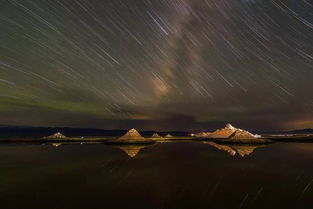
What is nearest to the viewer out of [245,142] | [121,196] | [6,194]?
[121,196]

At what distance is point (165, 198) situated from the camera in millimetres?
13555

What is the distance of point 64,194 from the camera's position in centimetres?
1491

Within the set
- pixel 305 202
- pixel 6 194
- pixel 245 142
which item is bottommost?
pixel 305 202

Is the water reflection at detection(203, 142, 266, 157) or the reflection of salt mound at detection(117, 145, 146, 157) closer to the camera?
the water reflection at detection(203, 142, 266, 157)

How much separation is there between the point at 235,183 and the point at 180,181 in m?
3.65

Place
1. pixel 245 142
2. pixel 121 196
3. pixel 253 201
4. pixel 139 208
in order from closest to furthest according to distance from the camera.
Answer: pixel 139 208, pixel 253 201, pixel 121 196, pixel 245 142

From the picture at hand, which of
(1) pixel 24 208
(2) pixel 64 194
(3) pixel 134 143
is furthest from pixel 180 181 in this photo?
(3) pixel 134 143

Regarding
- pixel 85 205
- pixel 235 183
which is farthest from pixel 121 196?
pixel 235 183

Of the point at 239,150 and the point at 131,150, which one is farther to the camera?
the point at 131,150

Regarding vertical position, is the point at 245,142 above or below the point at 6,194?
above

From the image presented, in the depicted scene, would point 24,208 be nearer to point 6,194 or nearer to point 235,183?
point 6,194

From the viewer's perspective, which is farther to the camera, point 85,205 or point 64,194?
point 64,194

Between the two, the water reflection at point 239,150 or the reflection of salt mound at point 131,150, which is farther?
the reflection of salt mound at point 131,150

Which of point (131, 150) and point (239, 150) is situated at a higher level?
point (131, 150)
